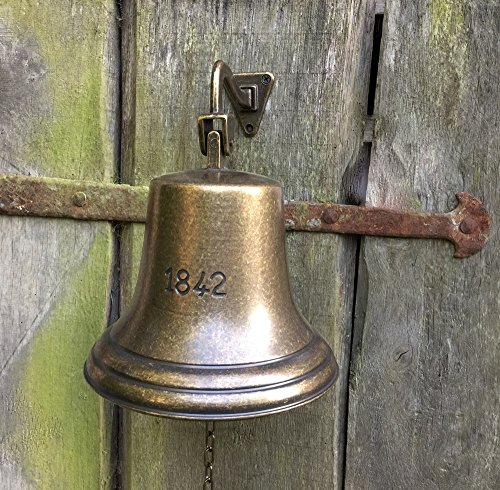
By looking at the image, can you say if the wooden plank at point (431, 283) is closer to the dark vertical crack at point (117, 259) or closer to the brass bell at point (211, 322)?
the brass bell at point (211, 322)

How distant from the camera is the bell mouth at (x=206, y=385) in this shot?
499 millimetres

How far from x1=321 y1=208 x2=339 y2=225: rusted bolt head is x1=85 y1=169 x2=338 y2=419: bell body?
0.15 meters

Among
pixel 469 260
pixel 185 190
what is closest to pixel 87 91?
pixel 185 190

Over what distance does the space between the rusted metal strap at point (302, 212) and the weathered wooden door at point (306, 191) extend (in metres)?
0.02

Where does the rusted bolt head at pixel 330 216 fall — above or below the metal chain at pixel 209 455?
above

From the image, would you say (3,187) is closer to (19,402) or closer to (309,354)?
(19,402)

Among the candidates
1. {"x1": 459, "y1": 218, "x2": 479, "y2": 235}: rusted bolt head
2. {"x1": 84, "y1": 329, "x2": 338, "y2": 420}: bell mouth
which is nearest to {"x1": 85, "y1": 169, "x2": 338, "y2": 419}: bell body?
{"x1": 84, "y1": 329, "x2": 338, "y2": 420}: bell mouth

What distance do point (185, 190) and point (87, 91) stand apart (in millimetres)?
315

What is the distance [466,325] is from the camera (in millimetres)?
729

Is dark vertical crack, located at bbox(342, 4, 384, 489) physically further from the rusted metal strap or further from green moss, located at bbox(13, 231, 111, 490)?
green moss, located at bbox(13, 231, 111, 490)

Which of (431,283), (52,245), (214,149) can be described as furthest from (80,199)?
(431,283)

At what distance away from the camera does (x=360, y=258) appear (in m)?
0.76

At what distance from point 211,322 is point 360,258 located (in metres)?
0.30

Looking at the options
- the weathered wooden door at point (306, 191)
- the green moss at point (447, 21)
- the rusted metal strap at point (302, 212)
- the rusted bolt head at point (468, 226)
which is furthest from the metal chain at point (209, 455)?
the green moss at point (447, 21)
